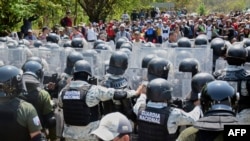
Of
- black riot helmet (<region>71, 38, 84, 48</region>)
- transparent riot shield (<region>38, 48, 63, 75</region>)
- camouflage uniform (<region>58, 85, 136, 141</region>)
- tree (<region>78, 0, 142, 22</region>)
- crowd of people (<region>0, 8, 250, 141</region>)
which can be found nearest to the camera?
crowd of people (<region>0, 8, 250, 141</region>)

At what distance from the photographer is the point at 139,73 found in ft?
26.0

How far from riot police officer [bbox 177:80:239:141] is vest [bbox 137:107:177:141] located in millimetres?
878

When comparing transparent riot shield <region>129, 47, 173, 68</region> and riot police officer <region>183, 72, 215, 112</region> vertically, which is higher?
transparent riot shield <region>129, 47, 173, 68</region>

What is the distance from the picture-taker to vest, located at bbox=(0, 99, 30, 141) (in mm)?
4582

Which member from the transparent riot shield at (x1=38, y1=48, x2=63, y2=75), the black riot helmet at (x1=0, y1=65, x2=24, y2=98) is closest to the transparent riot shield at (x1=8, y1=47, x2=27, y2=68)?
the transparent riot shield at (x1=38, y1=48, x2=63, y2=75)

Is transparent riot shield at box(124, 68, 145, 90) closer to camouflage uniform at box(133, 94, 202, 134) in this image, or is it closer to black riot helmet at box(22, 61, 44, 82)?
black riot helmet at box(22, 61, 44, 82)

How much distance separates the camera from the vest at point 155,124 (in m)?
4.97

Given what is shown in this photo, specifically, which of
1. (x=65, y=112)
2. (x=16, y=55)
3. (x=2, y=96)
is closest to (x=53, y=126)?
(x=65, y=112)

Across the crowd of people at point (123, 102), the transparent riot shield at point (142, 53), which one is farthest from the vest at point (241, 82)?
the transparent riot shield at point (142, 53)

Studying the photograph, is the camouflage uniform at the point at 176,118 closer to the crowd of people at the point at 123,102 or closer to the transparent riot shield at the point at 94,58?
the crowd of people at the point at 123,102

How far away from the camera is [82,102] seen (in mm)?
6074

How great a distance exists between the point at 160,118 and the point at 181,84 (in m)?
2.32

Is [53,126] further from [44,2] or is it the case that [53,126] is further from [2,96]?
[44,2]

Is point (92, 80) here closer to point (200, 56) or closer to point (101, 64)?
point (101, 64)
